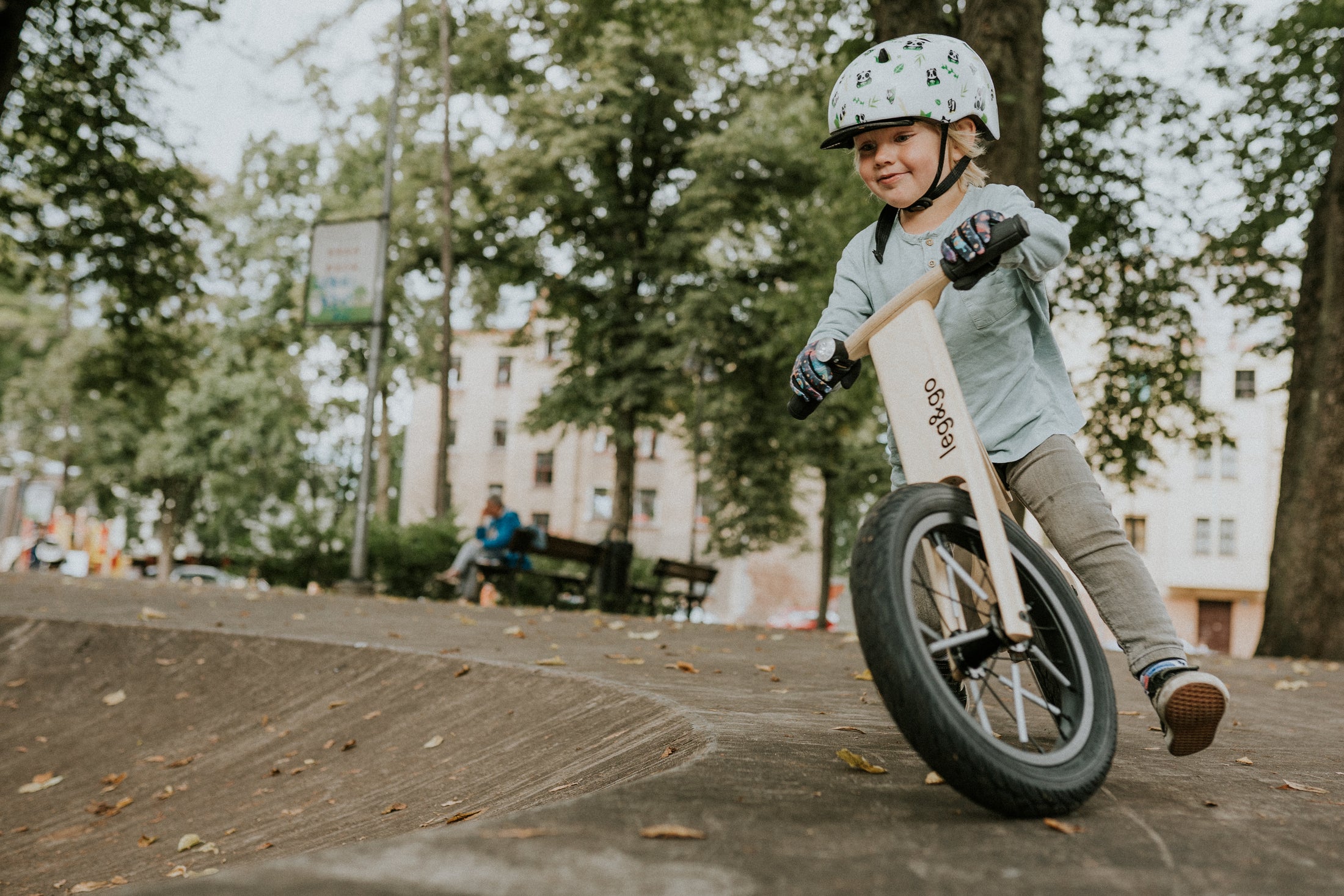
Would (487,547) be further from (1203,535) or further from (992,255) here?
(1203,535)

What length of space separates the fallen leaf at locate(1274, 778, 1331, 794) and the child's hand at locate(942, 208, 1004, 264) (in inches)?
62.7

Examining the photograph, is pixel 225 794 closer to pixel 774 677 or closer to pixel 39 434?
pixel 774 677

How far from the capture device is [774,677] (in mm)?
5070

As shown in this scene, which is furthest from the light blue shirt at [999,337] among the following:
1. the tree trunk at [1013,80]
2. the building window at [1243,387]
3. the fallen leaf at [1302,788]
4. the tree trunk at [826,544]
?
the building window at [1243,387]

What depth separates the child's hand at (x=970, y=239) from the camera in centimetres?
234

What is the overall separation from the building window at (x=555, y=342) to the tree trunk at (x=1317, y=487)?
606 inches

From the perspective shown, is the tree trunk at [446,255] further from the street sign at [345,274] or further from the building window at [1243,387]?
the building window at [1243,387]

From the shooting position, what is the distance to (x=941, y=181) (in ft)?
9.10

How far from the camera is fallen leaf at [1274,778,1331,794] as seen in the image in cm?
271

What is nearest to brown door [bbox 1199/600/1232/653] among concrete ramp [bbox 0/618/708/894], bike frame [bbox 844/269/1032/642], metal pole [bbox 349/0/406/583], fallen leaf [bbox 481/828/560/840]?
metal pole [bbox 349/0/406/583]

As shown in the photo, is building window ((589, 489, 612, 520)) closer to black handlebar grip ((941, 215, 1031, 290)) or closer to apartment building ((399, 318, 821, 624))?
apartment building ((399, 318, 821, 624))

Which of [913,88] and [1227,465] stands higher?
[1227,465]

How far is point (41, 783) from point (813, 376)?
14.3ft

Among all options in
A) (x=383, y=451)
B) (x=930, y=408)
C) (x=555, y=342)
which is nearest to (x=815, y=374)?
(x=930, y=408)
